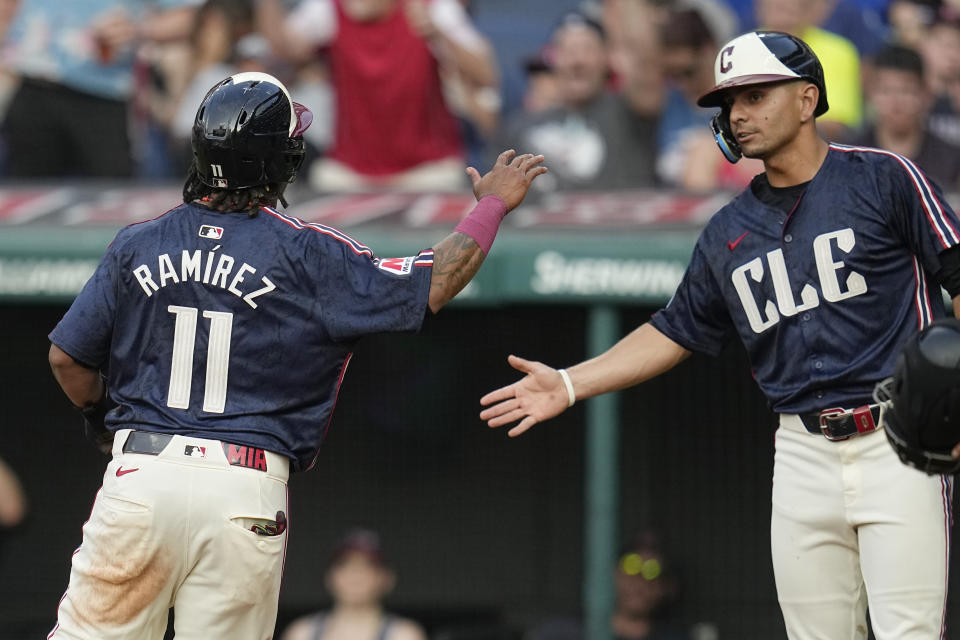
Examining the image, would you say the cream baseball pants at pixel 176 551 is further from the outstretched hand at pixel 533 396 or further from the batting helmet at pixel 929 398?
the batting helmet at pixel 929 398

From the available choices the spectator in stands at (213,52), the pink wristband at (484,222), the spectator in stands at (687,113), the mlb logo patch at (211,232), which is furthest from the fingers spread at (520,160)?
the spectator in stands at (213,52)

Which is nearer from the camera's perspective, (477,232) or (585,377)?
(477,232)

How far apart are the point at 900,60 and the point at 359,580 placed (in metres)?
3.65

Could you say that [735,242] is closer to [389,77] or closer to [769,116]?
[769,116]

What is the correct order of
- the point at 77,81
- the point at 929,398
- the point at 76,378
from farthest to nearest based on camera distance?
1. the point at 77,81
2. the point at 76,378
3. the point at 929,398

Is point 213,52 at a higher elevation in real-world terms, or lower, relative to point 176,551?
higher

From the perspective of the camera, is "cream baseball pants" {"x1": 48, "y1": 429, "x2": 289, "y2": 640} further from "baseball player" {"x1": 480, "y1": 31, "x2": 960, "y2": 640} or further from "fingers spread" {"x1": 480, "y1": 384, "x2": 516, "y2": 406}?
"baseball player" {"x1": 480, "y1": 31, "x2": 960, "y2": 640}

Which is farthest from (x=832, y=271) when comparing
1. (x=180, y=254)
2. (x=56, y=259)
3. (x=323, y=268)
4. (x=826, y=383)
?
(x=56, y=259)

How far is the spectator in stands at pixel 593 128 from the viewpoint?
7391mm

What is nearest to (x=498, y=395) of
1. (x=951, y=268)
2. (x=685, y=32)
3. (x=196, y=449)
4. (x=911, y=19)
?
(x=196, y=449)

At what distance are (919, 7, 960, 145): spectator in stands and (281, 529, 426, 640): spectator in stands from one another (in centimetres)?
358

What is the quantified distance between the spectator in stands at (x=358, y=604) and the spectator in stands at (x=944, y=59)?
Answer: 3.58 m

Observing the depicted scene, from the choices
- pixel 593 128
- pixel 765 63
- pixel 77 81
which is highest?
pixel 77 81

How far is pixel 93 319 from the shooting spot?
134 inches
